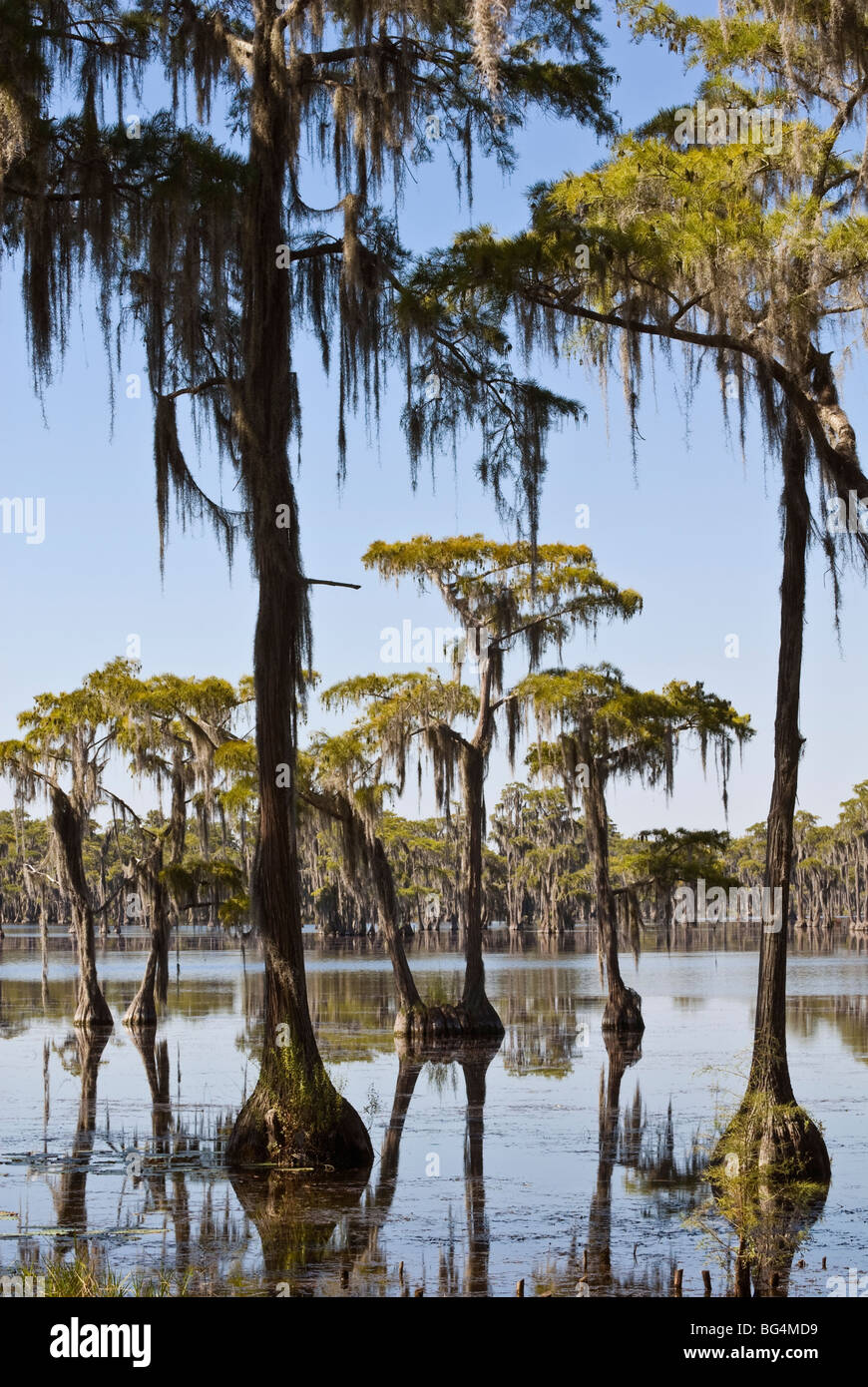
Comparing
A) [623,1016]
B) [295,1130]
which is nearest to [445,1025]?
[623,1016]

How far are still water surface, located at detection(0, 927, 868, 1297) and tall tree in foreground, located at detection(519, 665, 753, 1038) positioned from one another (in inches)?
71.1

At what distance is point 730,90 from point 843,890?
12025 cm

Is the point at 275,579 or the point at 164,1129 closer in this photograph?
the point at 275,579

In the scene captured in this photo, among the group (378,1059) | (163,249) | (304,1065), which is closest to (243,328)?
(163,249)

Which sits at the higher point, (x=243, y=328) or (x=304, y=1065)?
(x=243, y=328)

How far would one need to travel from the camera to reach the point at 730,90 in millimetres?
13312

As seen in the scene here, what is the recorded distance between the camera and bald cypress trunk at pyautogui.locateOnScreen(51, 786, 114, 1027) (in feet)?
94.0

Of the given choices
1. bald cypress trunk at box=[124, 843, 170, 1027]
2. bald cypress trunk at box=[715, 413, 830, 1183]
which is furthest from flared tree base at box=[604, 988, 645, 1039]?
bald cypress trunk at box=[715, 413, 830, 1183]

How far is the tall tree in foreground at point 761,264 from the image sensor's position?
12.3 meters

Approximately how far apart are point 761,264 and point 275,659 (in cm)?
522

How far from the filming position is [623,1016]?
94.5 ft

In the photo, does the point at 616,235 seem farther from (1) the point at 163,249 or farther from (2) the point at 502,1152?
(2) the point at 502,1152

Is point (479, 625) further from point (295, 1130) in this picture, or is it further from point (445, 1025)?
point (295, 1130)

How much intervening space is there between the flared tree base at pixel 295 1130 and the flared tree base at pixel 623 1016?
630 inches
